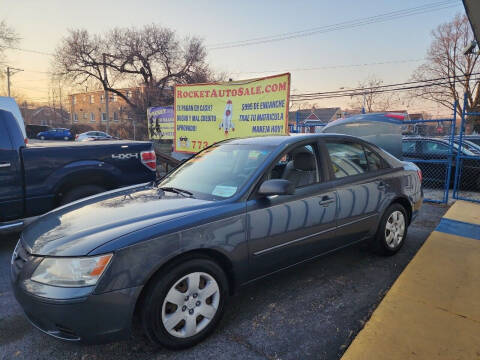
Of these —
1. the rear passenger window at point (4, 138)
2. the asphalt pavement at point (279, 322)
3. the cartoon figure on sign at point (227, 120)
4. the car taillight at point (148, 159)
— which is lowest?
the asphalt pavement at point (279, 322)

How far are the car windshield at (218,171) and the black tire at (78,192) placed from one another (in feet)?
6.19

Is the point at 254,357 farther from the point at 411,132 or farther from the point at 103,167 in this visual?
the point at 411,132

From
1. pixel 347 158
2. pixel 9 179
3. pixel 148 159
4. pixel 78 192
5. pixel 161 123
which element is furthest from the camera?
pixel 161 123

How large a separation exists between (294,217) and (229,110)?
593 centimetres

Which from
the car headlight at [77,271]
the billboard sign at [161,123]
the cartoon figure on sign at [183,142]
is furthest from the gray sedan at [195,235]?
the billboard sign at [161,123]

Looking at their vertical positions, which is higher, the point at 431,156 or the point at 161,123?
the point at 161,123

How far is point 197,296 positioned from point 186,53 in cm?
3547

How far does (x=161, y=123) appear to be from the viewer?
46.1ft

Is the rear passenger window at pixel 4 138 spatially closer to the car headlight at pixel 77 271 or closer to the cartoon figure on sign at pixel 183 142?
the car headlight at pixel 77 271

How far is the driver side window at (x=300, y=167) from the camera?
3.15 m

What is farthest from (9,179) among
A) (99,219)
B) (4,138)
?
(99,219)

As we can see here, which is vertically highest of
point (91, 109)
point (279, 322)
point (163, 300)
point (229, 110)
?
point (91, 109)

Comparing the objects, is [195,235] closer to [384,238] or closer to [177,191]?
[177,191]

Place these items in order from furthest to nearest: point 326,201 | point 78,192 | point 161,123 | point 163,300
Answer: point 161,123
point 78,192
point 326,201
point 163,300
